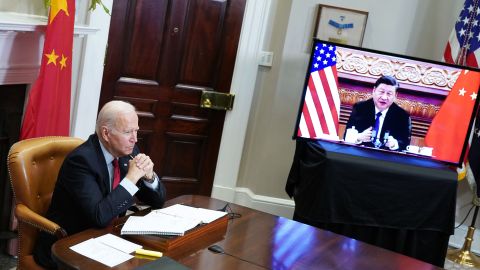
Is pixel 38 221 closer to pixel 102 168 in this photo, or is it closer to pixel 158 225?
pixel 102 168

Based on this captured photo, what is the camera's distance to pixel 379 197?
12.3ft

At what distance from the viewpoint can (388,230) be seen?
3.86 meters

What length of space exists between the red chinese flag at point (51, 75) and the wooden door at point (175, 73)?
0.93 m

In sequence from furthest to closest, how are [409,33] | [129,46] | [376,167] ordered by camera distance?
[409,33]
[129,46]
[376,167]

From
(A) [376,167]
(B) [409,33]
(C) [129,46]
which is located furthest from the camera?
(B) [409,33]

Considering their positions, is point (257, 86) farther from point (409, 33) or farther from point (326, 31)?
point (409, 33)

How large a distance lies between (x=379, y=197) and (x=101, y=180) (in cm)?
198

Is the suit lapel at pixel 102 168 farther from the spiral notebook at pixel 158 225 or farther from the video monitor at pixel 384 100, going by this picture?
Answer: the video monitor at pixel 384 100

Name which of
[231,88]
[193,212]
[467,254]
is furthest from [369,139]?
[193,212]

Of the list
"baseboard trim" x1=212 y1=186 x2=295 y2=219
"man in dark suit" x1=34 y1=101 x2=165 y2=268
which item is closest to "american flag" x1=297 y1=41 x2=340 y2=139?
"baseboard trim" x1=212 y1=186 x2=295 y2=219

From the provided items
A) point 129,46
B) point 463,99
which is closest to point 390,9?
point 463,99

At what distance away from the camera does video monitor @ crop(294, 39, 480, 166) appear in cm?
384

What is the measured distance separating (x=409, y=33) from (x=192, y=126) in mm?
1752

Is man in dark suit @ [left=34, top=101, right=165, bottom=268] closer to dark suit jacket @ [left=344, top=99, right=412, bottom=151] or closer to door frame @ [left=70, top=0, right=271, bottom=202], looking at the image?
door frame @ [left=70, top=0, right=271, bottom=202]
